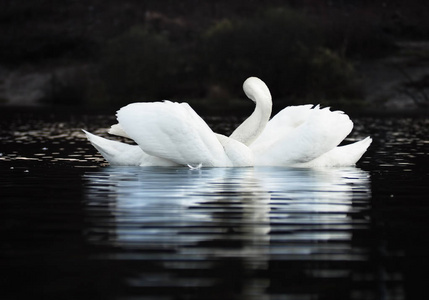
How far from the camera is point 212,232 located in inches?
397

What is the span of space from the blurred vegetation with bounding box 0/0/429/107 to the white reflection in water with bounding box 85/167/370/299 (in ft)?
139

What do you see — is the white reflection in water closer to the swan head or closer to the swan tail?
the swan tail

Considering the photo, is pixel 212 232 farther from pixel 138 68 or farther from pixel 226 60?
pixel 226 60

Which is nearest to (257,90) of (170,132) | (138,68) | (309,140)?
(309,140)

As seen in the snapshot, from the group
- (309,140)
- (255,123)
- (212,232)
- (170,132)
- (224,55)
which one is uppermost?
(224,55)

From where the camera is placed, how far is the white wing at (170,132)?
1580 cm

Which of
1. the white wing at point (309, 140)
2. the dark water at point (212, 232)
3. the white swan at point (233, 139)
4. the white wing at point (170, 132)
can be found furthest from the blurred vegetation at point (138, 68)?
the white wing at point (170, 132)

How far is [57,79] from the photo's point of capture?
223ft

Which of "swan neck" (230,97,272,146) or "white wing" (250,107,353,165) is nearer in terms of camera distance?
"white wing" (250,107,353,165)

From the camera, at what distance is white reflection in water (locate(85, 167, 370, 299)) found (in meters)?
9.03

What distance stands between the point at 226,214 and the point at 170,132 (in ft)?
15.1

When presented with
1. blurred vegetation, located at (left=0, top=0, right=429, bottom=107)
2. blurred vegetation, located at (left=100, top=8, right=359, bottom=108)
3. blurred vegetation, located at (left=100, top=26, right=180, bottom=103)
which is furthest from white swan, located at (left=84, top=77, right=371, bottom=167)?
blurred vegetation, located at (left=100, top=26, right=180, bottom=103)

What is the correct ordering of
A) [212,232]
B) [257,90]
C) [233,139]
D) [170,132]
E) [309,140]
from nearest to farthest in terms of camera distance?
[212,232] < [170,132] < [309,140] < [233,139] < [257,90]

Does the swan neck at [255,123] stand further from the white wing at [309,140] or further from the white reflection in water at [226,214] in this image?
the white reflection in water at [226,214]
